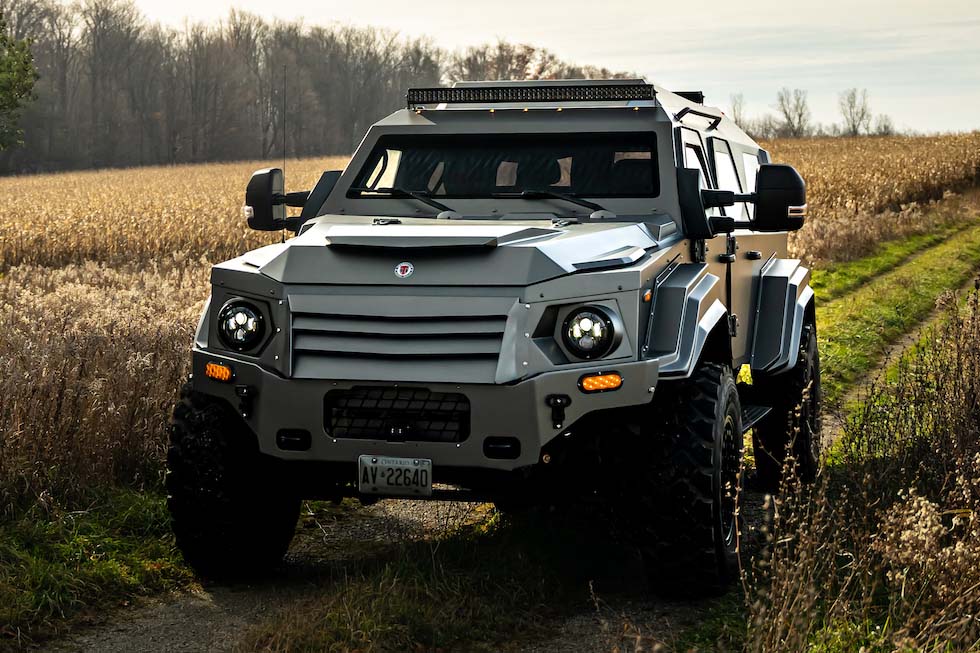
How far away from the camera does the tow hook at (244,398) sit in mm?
4770

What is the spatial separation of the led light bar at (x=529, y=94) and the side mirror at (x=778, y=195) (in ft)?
2.73

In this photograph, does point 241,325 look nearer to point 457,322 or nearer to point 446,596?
point 457,322

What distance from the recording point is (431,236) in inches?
189

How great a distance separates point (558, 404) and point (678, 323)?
24.7 inches

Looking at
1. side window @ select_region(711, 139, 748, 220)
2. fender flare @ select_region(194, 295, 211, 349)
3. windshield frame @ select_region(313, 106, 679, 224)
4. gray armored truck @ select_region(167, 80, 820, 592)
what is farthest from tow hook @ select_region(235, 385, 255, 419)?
side window @ select_region(711, 139, 748, 220)

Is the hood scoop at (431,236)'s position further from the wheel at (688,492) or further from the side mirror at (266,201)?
the side mirror at (266,201)

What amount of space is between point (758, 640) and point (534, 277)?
153 cm

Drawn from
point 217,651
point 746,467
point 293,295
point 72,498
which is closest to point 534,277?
point 293,295

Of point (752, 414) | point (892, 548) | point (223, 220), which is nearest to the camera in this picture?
point (892, 548)

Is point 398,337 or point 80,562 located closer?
point 398,337

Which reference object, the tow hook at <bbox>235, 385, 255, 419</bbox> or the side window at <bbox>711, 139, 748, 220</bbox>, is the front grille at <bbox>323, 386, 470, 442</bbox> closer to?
the tow hook at <bbox>235, 385, 255, 419</bbox>

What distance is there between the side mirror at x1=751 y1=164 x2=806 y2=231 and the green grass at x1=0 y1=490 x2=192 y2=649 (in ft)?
10.1

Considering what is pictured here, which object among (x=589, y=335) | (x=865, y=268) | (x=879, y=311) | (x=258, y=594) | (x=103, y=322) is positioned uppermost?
(x=589, y=335)

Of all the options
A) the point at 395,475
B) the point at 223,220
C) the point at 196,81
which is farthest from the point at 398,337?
the point at 196,81
